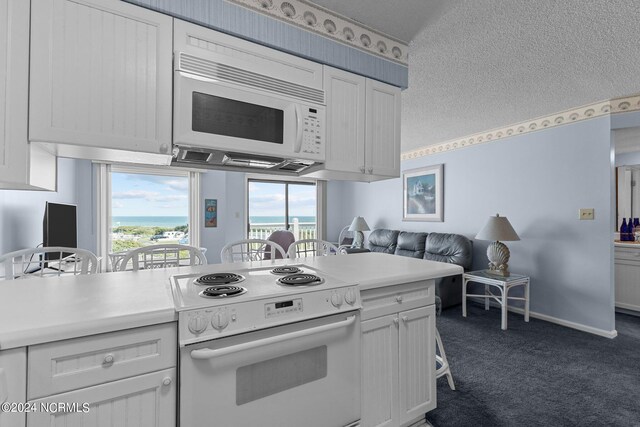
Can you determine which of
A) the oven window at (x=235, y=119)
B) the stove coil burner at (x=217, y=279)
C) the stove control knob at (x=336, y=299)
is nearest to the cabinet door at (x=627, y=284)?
the stove control knob at (x=336, y=299)

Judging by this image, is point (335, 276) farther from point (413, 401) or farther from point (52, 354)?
point (52, 354)

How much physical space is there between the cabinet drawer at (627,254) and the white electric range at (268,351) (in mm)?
→ 4147

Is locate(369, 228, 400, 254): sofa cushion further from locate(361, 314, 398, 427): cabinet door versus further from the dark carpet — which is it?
locate(361, 314, 398, 427): cabinet door

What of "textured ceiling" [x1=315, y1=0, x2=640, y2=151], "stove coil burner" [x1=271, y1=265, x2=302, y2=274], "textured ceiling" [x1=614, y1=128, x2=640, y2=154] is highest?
"textured ceiling" [x1=315, y1=0, x2=640, y2=151]

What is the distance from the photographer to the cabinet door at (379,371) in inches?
57.2

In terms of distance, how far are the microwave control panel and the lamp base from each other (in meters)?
2.71

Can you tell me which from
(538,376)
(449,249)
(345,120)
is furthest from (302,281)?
(449,249)

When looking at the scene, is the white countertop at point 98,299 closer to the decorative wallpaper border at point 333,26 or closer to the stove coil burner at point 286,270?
the stove coil burner at point 286,270

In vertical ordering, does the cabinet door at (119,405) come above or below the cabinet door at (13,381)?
below

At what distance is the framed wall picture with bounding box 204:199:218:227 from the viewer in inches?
208

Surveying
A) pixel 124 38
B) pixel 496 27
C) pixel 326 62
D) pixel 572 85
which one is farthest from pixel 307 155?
pixel 572 85

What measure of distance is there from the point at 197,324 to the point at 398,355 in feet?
3.54

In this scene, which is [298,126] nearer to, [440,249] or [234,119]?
[234,119]

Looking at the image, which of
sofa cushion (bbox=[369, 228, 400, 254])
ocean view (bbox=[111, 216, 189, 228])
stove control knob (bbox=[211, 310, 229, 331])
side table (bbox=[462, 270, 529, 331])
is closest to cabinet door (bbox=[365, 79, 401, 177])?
stove control knob (bbox=[211, 310, 229, 331])
